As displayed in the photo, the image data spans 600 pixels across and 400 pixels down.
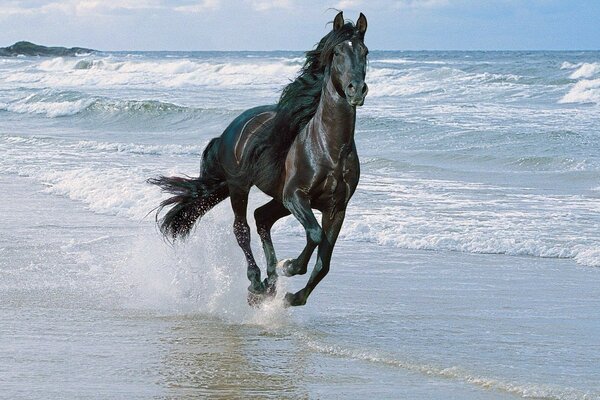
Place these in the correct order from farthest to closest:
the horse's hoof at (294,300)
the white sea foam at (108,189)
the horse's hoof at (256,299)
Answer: the white sea foam at (108,189)
the horse's hoof at (256,299)
the horse's hoof at (294,300)

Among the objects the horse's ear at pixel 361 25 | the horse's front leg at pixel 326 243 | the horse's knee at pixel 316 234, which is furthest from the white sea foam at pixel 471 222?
the horse's ear at pixel 361 25

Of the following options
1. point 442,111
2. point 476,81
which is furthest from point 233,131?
point 476,81

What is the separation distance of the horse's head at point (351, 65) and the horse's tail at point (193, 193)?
1853mm

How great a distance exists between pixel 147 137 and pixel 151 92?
18.3 metres

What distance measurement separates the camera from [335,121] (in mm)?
6254

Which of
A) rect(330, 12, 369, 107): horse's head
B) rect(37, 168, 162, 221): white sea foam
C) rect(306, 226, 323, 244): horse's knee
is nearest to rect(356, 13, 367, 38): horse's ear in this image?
rect(330, 12, 369, 107): horse's head

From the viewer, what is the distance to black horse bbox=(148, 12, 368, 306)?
6125 mm

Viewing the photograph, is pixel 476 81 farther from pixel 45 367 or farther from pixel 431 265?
pixel 45 367

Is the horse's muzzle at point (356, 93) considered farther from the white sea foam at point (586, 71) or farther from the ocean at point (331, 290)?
the white sea foam at point (586, 71)

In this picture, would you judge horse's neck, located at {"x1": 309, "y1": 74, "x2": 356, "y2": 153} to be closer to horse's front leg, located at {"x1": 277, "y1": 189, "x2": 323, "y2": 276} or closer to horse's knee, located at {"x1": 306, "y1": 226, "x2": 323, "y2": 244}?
horse's front leg, located at {"x1": 277, "y1": 189, "x2": 323, "y2": 276}

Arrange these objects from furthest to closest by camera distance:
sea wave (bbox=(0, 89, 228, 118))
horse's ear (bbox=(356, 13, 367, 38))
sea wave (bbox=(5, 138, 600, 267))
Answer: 1. sea wave (bbox=(0, 89, 228, 118))
2. sea wave (bbox=(5, 138, 600, 267))
3. horse's ear (bbox=(356, 13, 367, 38))

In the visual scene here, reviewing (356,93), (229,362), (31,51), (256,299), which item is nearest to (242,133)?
(256,299)

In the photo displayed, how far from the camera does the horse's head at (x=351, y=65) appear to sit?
577 centimetres

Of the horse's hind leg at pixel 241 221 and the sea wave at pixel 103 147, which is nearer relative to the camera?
the horse's hind leg at pixel 241 221
